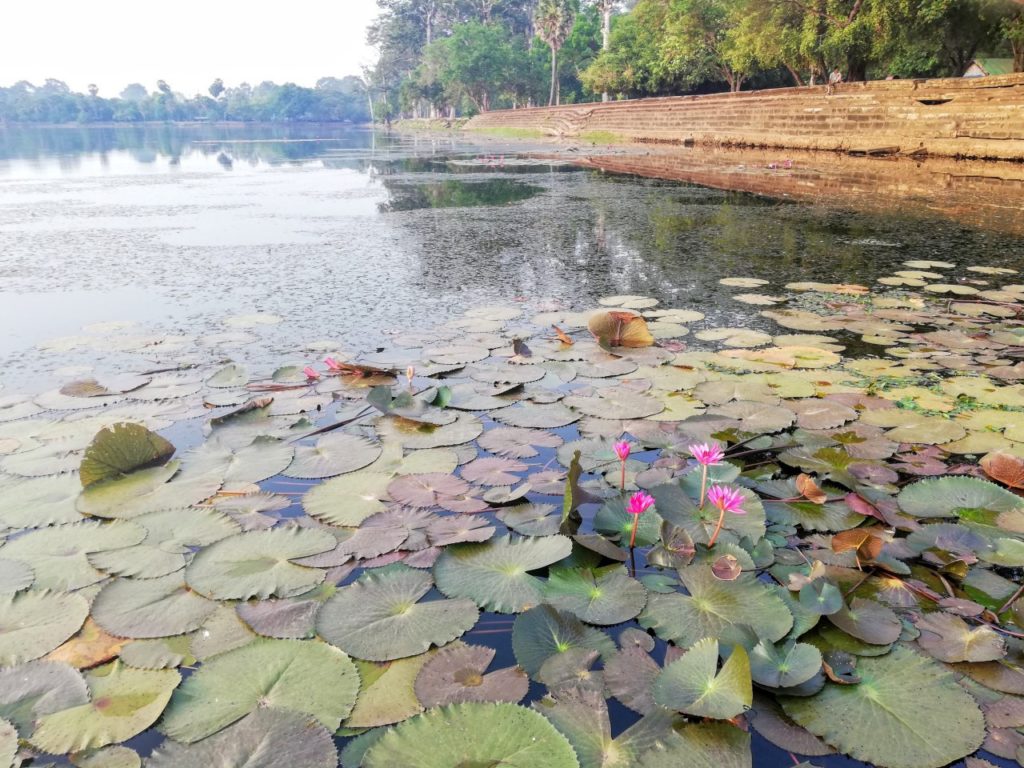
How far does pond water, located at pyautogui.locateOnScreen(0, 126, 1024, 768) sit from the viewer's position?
2244mm

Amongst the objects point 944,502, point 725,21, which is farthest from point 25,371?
point 725,21

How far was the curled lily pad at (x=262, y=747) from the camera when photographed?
2.86ft

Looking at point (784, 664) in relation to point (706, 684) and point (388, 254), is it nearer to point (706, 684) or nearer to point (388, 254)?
point (706, 684)

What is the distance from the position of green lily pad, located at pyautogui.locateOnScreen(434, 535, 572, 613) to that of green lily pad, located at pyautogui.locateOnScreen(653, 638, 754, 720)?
1.03 ft

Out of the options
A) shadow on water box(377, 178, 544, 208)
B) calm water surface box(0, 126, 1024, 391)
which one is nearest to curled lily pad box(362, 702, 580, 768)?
calm water surface box(0, 126, 1024, 391)

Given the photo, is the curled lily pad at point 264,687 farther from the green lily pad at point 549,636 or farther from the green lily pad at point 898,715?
the green lily pad at point 898,715

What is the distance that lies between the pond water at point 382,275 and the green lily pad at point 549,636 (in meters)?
0.04

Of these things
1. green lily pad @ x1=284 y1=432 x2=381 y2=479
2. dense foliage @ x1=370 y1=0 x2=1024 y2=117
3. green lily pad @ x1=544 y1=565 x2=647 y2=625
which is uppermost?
dense foliage @ x1=370 y1=0 x2=1024 y2=117

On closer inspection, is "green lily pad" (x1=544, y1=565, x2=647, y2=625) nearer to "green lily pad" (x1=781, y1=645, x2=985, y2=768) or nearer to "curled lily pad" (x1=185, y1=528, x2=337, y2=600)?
"green lily pad" (x1=781, y1=645, x2=985, y2=768)

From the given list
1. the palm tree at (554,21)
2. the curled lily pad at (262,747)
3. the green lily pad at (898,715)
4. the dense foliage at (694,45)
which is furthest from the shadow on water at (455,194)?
the palm tree at (554,21)

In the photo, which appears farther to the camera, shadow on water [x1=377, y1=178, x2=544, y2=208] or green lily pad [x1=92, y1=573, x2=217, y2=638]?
shadow on water [x1=377, y1=178, x2=544, y2=208]

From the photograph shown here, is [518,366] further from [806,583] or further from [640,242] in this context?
[640,242]

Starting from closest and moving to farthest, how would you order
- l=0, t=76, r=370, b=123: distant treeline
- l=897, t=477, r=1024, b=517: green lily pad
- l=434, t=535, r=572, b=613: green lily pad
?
l=434, t=535, r=572, b=613: green lily pad < l=897, t=477, r=1024, b=517: green lily pad < l=0, t=76, r=370, b=123: distant treeline

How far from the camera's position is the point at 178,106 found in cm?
9938
